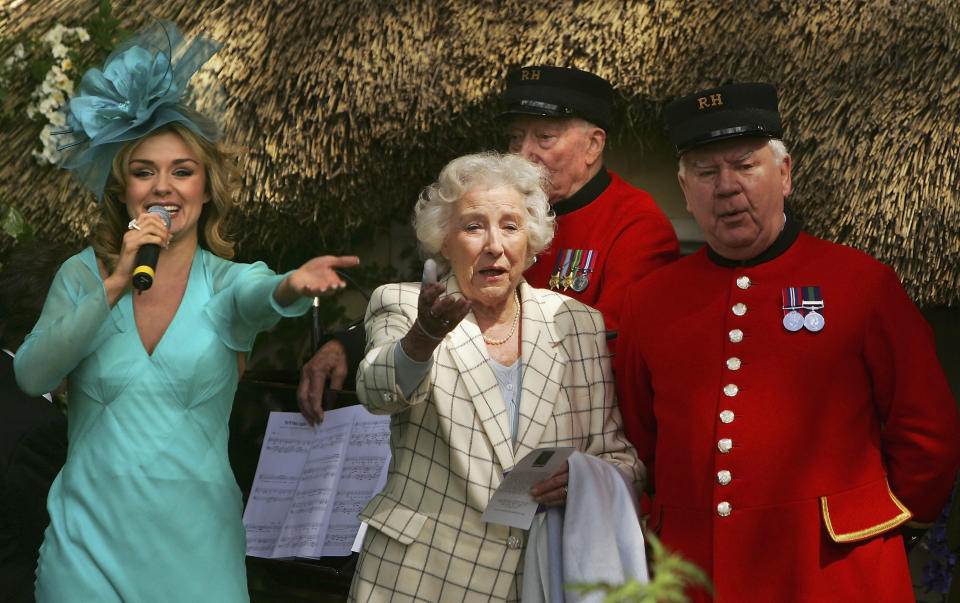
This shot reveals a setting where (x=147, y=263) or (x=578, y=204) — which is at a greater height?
(x=578, y=204)

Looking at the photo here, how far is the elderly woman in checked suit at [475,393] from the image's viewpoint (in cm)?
290

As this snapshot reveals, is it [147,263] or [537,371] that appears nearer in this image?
[147,263]

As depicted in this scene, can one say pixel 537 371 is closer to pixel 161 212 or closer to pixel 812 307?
pixel 812 307

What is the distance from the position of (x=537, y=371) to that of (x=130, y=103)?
1.21m

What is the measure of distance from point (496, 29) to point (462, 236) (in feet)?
5.99

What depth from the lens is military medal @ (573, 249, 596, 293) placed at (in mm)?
3694

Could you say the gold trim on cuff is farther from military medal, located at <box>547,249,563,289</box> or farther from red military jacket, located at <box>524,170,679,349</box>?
military medal, located at <box>547,249,563,289</box>

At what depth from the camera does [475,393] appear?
2959mm

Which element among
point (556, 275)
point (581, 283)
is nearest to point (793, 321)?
point (581, 283)

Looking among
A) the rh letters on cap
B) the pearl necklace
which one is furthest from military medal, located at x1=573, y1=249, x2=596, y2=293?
the rh letters on cap

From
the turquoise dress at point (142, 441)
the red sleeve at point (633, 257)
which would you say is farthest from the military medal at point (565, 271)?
the turquoise dress at point (142, 441)

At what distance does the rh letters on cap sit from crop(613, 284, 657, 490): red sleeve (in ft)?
1.99

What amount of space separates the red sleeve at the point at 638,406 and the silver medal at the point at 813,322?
46 cm

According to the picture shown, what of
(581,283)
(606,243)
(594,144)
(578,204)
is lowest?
(581,283)
